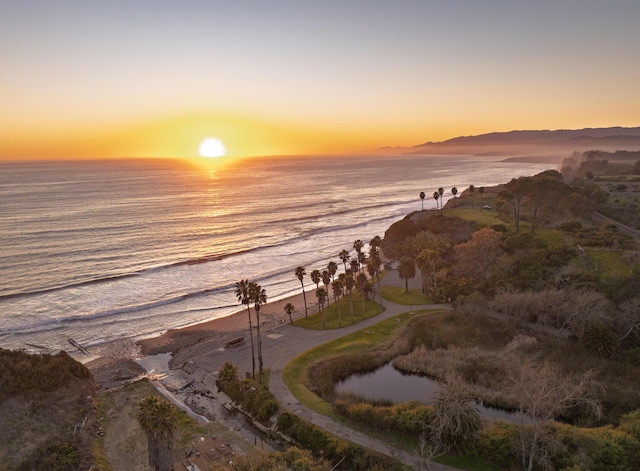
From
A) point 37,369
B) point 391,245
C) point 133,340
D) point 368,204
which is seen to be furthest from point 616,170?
point 37,369

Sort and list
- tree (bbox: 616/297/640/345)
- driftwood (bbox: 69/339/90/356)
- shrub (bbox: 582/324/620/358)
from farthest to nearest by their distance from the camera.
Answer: driftwood (bbox: 69/339/90/356)
tree (bbox: 616/297/640/345)
shrub (bbox: 582/324/620/358)

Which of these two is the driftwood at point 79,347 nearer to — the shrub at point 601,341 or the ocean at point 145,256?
the ocean at point 145,256

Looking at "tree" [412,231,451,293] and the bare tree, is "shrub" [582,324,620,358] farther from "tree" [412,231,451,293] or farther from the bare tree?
"tree" [412,231,451,293]

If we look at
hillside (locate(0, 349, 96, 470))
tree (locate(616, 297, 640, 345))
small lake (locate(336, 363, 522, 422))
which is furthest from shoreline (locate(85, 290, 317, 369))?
tree (locate(616, 297, 640, 345))

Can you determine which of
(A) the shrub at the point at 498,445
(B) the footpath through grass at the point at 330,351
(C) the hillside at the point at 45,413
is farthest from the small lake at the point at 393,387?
(C) the hillside at the point at 45,413

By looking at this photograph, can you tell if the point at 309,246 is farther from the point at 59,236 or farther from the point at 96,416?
the point at 96,416

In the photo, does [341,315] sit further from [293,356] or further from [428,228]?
[428,228]
